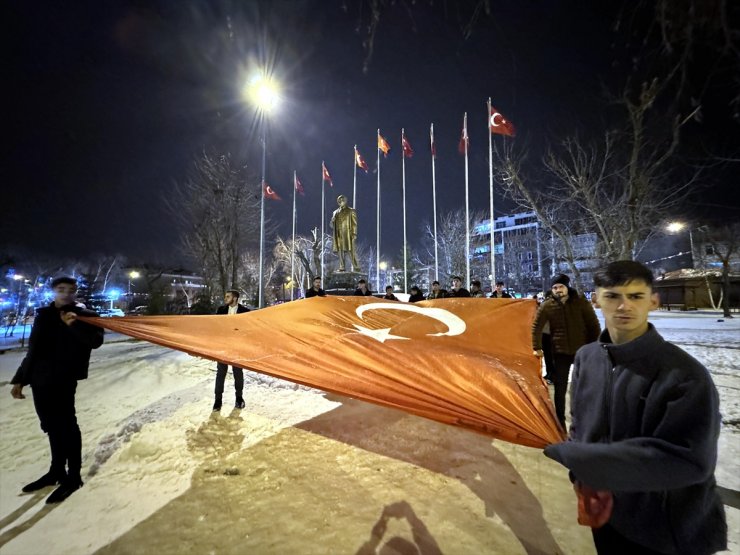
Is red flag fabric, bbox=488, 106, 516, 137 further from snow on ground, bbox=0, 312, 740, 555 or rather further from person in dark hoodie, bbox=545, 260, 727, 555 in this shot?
person in dark hoodie, bbox=545, 260, 727, 555

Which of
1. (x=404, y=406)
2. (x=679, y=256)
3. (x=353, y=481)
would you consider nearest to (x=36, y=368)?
(x=353, y=481)

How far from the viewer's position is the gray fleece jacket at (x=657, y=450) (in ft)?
3.37

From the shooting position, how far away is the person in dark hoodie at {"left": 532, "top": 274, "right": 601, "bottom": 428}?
432 cm

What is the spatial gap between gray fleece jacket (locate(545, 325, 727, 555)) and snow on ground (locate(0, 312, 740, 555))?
173 centimetres

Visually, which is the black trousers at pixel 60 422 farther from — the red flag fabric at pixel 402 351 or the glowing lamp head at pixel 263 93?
the glowing lamp head at pixel 263 93

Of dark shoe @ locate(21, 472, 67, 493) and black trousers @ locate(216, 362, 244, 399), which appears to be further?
black trousers @ locate(216, 362, 244, 399)

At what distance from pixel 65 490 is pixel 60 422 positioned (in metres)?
0.62

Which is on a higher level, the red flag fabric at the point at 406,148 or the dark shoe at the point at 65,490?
the red flag fabric at the point at 406,148

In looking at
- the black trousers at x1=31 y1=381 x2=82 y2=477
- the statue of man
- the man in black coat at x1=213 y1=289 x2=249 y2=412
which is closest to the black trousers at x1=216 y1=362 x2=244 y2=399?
the man in black coat at x1=213 y1=289 x2=249 y2=412

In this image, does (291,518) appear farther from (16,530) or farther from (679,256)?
(679,256)

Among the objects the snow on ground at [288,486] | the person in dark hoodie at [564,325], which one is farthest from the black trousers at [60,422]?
the person in dark hoodie at [564,325]

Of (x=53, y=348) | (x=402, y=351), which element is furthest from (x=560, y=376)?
(x=53, y=348)

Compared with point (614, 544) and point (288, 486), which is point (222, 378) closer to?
point (288, 486)

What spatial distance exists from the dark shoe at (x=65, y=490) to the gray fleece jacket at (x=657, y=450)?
4.16 meters
